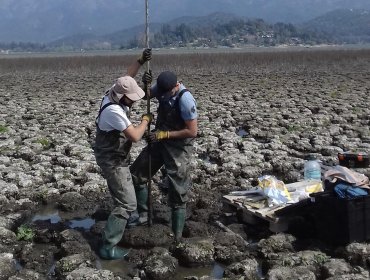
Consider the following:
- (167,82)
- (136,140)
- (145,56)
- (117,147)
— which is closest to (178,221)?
(117,147)

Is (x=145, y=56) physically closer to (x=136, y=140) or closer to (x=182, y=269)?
(x=136, y=140)

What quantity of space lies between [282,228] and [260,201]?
586 mm

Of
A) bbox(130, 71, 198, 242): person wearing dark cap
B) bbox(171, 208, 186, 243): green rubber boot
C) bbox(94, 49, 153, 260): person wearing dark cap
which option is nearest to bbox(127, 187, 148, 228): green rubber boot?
bbox(130, 71, 198, 242): person wearing dark cap

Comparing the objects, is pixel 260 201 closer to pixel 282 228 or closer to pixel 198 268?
pixel 282 228

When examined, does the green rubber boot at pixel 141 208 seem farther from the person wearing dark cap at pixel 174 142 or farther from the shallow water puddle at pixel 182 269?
the shallow water puddle at pixel 182 269

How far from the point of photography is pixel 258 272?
240 inches

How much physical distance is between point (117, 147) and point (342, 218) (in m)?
2.52

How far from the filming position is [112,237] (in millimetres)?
6402

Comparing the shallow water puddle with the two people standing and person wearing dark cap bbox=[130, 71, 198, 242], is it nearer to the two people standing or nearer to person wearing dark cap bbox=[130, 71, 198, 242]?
the two people standing

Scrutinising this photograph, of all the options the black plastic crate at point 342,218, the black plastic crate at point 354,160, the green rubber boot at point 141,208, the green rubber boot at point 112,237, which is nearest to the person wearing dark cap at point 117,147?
the green rubber boot at point 112,237

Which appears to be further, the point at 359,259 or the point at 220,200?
the point at 220,200

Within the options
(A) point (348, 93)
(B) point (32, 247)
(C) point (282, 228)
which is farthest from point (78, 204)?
(A) point (348, 93)

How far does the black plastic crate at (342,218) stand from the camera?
6.15m

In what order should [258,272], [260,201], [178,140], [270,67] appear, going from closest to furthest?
[258,272], [178,140], [260,201], [270,67]
